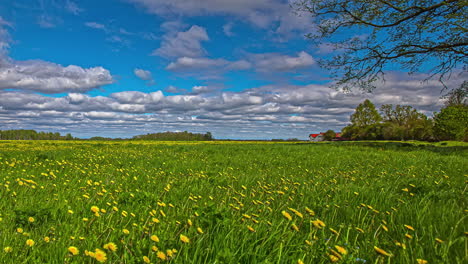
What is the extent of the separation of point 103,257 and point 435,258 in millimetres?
2352

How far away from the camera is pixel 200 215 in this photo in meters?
2.71

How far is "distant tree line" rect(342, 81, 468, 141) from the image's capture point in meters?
46.0

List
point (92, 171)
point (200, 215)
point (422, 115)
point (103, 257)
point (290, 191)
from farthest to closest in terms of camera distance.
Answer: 1. point (422, 115)
2. point (92, 171)
3. point (290, 191)
4. point (200, 215)
5. point (103, 257)

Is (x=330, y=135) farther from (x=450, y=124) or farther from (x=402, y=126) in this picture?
Answer: (x=450, y=124)

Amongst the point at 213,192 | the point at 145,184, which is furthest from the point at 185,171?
the point at 213,192

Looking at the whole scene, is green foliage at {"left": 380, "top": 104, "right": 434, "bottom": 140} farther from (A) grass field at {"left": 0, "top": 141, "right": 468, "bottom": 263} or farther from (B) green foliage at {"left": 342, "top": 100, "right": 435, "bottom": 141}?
(A) grass field at {"left": 0, "top": 141, "right": 468, "bottom": 263}

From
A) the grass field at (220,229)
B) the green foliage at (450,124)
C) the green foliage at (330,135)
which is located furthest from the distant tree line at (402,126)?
the grass field at (220,229)

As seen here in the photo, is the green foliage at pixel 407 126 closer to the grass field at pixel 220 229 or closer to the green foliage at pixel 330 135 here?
the green foliage at pixel 330 135

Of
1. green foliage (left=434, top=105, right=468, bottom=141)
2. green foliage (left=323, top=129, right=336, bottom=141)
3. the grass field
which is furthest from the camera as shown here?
green foliage (left=323, top=129, right=336, bottom=141)

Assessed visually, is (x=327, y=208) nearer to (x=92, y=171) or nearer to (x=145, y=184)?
(x=145, y=184)

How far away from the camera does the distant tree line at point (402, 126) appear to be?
46.0 meters

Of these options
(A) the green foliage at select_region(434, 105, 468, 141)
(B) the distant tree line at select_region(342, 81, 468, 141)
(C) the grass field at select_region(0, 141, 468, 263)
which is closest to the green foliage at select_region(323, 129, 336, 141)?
(B) the distant tree line at select_region(342, 81, 468, 141)

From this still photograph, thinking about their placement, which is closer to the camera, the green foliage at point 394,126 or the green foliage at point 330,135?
the green foliage at point 394,126

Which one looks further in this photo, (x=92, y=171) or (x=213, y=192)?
(x=92, y=171)
